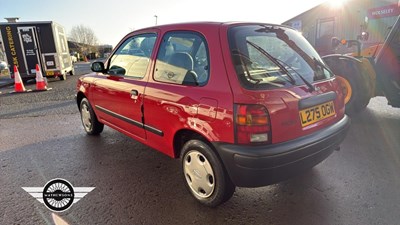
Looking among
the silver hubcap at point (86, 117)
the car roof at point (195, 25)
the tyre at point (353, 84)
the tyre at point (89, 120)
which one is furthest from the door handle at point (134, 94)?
the tyre at point (353, 84)

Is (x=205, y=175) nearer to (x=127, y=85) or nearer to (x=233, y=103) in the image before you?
(x=233, y=103)

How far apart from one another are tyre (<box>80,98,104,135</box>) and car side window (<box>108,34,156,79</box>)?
40.1 inches

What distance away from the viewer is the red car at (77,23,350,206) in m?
2.08

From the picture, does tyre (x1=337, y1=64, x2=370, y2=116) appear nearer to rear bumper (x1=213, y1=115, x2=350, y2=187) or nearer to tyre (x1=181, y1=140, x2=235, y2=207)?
rear bumper (x1=213, y1=115, x2=350, y2=187)

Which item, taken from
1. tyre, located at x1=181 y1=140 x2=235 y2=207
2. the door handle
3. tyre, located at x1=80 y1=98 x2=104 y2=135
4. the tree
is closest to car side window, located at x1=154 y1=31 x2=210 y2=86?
the door handle

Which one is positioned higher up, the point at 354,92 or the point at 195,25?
the point at 195,25

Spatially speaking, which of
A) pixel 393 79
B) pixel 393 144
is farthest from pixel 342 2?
pixel 393 144

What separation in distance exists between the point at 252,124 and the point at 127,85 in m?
1.73

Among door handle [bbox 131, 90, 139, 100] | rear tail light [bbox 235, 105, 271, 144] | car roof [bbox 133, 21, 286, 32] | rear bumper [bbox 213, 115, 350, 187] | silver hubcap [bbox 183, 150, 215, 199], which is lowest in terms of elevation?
silver hubcap [bbox 183, 150, 215, 199]

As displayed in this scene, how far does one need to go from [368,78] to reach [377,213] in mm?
3285

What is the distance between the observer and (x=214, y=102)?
2.17 metres

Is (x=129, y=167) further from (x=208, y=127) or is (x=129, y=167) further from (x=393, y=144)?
(x=393, y=144)

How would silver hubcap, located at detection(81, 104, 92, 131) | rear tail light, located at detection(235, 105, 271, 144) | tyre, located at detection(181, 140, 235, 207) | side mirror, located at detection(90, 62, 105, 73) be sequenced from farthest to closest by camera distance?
silver hubcap, located at detection(81, 104, 92, 131), side mirror, located at detection(90, 62, 105, 73), tyre, located at detection(181, 140, 235, 207), rear tail light, located at detection(235, 105, 271, 144)

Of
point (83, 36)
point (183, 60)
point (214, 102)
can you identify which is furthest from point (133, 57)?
point (83, 36)
